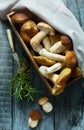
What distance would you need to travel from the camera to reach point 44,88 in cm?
95

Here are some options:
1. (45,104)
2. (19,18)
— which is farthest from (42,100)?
(19,18)

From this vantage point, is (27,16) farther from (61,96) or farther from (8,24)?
(61,96)

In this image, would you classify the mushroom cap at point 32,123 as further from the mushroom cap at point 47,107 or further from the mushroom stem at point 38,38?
the mushroom stem at point 38,38

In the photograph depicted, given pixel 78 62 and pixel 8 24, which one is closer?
pixel 78 62

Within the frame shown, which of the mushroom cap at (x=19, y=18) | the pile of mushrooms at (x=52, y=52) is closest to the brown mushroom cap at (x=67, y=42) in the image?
the pile of mushrooms at (x=52, y=52)

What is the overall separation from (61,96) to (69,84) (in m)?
0.07

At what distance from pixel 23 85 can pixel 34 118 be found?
0.31 ft

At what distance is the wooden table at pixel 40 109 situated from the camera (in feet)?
3.10

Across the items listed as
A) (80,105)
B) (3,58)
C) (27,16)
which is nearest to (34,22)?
(27,16)

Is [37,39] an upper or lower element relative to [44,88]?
upper

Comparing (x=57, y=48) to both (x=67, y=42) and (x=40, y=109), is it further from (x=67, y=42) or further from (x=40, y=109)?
(x=40, y=109)

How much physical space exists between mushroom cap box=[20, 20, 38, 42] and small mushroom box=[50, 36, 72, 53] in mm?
63

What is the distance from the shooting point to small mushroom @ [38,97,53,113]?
3.03ft

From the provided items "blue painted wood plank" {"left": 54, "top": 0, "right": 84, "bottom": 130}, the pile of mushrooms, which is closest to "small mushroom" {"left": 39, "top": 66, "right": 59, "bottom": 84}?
the pile of mushrooms
